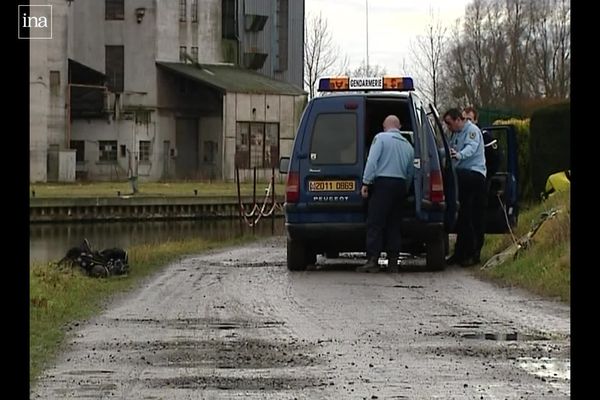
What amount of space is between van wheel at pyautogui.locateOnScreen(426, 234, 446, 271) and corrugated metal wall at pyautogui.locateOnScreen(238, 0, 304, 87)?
56.8 metres

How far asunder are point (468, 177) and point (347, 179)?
1.64 metres

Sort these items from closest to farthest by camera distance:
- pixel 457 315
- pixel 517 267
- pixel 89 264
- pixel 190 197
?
pixel 457 315 < pixel 517 267 < pixel 89 264 < pixel 190 197

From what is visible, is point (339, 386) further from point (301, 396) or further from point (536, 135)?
point (536, 135)

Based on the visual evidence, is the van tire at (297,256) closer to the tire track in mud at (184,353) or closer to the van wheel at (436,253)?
the van wheel at (436,253)

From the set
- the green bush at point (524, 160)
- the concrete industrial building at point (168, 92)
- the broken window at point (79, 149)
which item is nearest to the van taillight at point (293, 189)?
the green bush at point (524, 160)

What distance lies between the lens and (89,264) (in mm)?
14945

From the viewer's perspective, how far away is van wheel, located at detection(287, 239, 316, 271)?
15.2m

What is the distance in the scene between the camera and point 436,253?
1498 cm

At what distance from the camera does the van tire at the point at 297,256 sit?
15.2m

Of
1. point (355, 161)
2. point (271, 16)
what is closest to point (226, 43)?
point (271, 16)

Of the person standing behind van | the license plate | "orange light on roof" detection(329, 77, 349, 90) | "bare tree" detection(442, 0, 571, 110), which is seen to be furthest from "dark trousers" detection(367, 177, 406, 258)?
"bare tree" detection(442, 0, 571, 110)

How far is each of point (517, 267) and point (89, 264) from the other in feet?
17.0

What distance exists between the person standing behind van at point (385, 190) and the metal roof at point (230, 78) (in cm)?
4804

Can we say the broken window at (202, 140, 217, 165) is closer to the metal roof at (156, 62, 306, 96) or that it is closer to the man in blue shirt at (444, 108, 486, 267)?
the metal roof at (156, 62, 306, 96)
